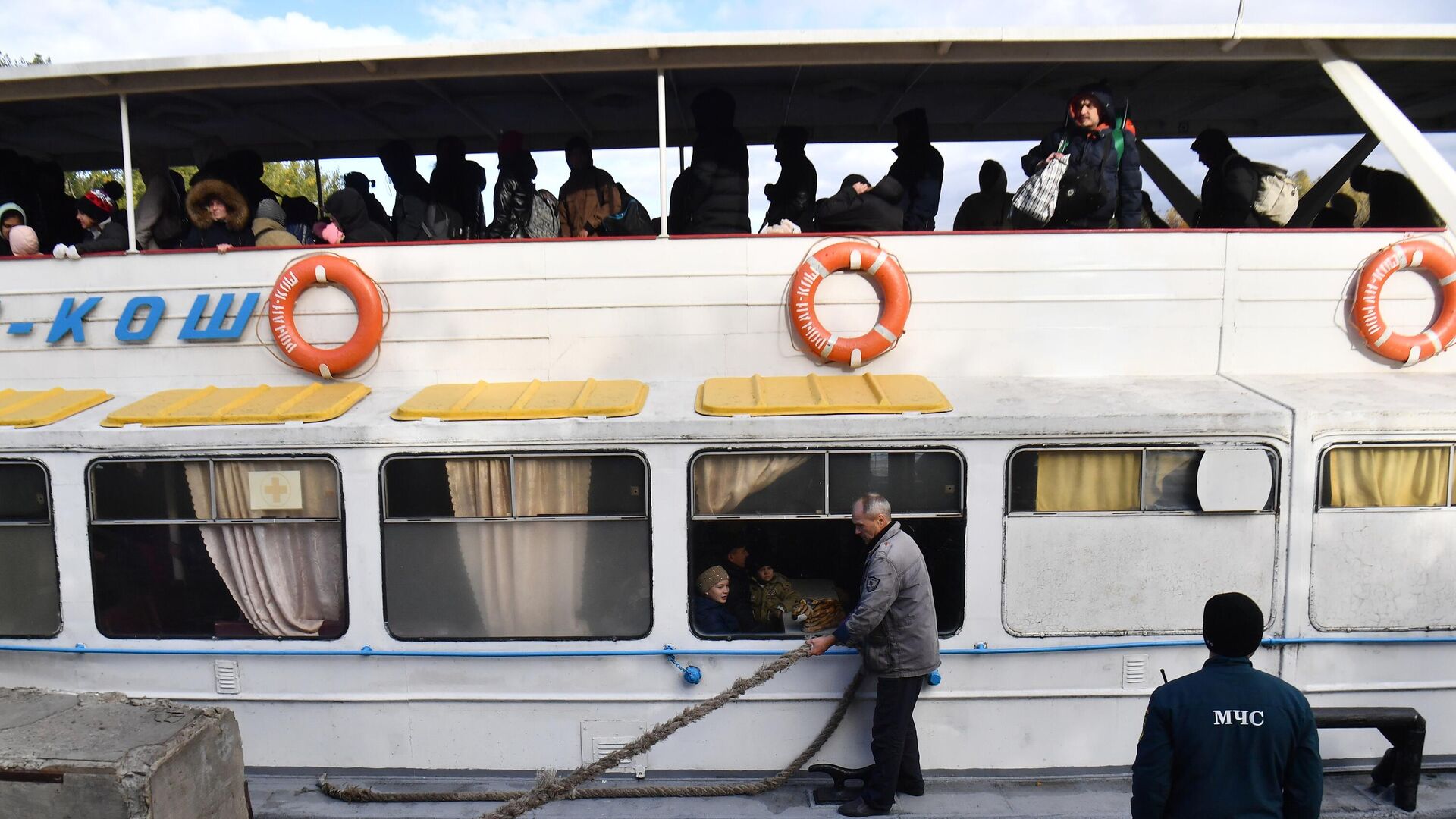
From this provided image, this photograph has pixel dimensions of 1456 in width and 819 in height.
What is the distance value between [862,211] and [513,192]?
92.4 inches

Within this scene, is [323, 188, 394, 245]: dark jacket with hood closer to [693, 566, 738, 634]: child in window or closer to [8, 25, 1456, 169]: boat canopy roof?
[8, 25, 1456, 169]: boat canopy roof

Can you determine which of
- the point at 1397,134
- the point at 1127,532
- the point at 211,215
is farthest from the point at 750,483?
the point at 1397,134

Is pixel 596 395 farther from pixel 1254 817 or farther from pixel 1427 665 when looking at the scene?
pixel 1427 665

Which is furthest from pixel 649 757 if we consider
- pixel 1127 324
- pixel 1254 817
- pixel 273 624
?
pixel 1127 324

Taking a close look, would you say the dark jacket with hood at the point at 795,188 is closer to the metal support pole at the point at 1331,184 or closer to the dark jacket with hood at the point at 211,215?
the dark jacket with hood at the point at 211,215

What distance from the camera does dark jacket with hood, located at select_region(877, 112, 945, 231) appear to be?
19.3 ft

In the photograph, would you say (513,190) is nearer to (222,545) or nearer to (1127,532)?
(222,545)

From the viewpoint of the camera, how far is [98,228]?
5.77 meters

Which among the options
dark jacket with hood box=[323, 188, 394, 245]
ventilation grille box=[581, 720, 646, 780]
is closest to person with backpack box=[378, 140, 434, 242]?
dark jacket with hood box=[323, 188, 394, 245]

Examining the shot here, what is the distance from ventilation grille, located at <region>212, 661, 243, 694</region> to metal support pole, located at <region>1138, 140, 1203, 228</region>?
25.5 ft

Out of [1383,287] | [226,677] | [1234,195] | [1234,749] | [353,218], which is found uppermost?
[1234,195]

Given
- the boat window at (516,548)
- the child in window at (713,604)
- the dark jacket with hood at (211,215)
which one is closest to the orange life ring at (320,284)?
the dark jacket with hood at (211,215)

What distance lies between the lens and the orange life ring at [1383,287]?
15.7 ft

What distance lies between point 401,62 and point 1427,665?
6.36 meters
